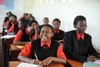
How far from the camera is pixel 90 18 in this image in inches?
115

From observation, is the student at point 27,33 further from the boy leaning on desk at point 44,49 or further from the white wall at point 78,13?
the boy leaning on desk at point 44,49

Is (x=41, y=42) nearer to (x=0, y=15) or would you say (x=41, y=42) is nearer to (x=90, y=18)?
(x=90, y=18)

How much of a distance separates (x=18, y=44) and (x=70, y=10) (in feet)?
5.13

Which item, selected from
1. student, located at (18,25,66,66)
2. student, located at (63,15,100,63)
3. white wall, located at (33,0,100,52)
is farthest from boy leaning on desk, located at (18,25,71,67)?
white wall, located at (33,0,100,52)

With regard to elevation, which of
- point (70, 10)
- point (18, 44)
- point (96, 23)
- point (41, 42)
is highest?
point (70, 10)

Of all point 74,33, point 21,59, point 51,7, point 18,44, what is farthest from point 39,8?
point 21,59

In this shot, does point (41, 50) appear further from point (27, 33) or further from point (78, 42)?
point (27, 33)

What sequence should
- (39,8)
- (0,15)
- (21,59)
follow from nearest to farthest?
(21,59) < (39,8) < (0,15)

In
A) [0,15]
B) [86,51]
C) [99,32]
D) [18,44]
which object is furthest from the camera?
[0,15]

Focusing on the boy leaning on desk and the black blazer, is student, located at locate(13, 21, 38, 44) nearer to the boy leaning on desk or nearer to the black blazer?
the black blazer

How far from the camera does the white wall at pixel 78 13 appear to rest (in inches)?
108

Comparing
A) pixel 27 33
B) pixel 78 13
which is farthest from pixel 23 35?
pixel 78 13

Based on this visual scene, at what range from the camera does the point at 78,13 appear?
340 cm

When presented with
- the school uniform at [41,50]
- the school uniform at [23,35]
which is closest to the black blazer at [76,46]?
the school uniform at [41,50]
